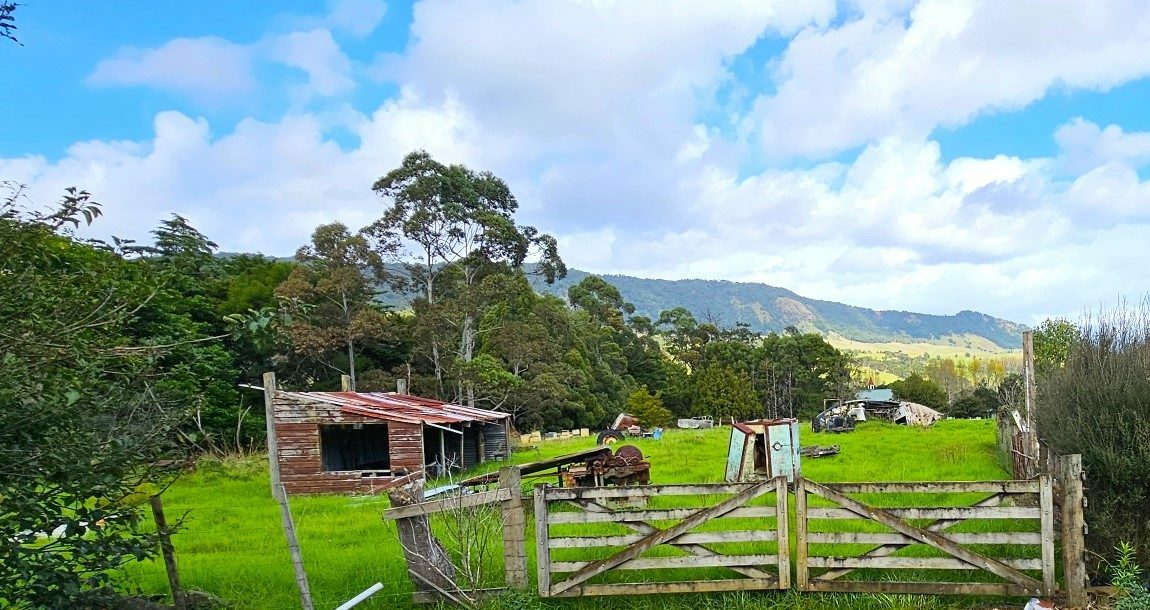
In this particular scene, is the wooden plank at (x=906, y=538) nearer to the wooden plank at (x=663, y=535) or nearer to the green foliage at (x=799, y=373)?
the wooden plank at (x=663, y=535)

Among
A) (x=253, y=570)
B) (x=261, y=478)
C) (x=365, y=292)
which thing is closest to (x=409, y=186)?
(x=365, y=292)

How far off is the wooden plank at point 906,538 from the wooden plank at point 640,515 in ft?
1.96

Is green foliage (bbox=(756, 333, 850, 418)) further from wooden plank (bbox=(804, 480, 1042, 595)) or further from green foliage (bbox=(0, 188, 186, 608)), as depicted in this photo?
green foliage (bbox=(0, 188, 186, 608))

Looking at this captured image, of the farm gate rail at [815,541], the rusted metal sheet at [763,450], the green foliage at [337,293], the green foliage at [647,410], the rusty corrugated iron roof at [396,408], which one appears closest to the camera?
the farm gate rail at [815,541]

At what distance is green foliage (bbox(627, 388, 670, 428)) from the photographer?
182 ft

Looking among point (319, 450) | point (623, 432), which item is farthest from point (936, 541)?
point (623, 432)

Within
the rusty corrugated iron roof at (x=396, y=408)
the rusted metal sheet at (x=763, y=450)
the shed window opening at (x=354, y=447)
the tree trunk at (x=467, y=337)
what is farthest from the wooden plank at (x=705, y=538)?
the tree trunk at (x=467, y=337)

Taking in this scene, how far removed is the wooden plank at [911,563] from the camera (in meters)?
7.41

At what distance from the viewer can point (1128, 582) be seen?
741 centimetres

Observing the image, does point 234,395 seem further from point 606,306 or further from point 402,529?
point 606,306

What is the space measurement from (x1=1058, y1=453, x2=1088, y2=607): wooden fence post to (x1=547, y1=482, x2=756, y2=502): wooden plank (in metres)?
3.21

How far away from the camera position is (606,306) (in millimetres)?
76000

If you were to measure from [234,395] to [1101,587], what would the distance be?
122 ft

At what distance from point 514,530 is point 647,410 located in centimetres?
4844
